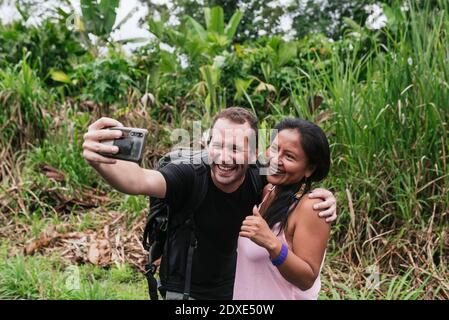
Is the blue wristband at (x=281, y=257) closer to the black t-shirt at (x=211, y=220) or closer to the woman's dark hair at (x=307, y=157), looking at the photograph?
the woman's dark hair at (x=307, y=157)

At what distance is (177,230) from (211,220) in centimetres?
15

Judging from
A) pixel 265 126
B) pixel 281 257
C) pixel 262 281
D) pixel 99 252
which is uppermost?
pixel 265 126

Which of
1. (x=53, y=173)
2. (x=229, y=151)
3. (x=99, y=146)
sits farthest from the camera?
(x=53, y=173)

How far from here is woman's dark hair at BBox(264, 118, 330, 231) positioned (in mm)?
1879

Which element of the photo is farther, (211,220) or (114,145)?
(211,220)

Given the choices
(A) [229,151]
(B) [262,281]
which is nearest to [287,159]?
(A) [229,151]

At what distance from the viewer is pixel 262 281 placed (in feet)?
6.14

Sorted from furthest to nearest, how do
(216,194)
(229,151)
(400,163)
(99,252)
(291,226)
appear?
1. (99,252)
2. (400,163)
3. (216,194)
4. (229,151)
5. (291,226)

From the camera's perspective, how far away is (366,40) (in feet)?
20.2

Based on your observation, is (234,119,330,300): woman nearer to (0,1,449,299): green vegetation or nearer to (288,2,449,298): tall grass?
(0,1,449,299): green vegetation

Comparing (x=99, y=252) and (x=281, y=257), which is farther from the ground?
(x=281, y=257)

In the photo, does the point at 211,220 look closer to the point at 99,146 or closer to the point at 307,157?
the point at 307,157

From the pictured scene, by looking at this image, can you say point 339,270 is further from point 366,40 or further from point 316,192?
point 366,40
